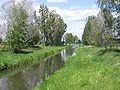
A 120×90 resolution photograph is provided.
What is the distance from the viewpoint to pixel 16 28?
6906 cm

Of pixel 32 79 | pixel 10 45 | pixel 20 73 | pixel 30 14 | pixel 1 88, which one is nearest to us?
pixel 1 88

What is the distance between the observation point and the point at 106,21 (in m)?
67.9

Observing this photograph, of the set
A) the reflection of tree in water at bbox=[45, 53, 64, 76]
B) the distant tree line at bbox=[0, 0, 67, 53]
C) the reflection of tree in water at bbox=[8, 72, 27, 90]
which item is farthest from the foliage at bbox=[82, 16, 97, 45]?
the reflection of tree in water at bbox=[8, 72, 27, 90]

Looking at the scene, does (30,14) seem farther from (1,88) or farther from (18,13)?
(1,88)

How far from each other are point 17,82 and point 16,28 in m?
39.1

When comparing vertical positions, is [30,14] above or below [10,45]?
above

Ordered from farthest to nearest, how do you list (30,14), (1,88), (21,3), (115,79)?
(30,14), (21,3), (1,88), (115,79)

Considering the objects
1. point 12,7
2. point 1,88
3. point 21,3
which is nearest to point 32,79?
point 1,88

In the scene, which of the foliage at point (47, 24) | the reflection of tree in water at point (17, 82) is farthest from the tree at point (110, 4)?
the foliage at point (47, 24)

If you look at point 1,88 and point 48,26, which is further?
point 48,26

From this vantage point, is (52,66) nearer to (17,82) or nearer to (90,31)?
(17,82)

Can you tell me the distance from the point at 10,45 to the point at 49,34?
6511 cm

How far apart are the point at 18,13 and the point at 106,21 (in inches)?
1002

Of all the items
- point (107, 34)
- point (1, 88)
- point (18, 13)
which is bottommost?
point (1, 88)
